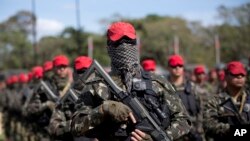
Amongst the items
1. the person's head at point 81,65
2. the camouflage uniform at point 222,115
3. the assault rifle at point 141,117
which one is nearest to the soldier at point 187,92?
the camouflage uniform at point 222,115

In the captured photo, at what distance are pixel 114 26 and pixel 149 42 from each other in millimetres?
59337

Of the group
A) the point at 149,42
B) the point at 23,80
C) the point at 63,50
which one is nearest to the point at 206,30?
the point at 149,42

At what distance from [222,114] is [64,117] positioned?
1761mm

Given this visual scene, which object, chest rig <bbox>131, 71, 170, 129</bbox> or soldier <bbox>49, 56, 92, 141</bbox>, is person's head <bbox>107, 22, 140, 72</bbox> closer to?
chest rig <bbox>131, 71, 170, 129</bbox>

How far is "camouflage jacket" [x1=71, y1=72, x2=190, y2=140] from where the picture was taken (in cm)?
376

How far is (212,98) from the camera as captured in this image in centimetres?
580

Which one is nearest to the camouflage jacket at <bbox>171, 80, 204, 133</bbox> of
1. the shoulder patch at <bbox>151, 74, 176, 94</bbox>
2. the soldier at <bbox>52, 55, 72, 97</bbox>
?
the soldier at <bbox>52, 55, 72, 97</bbox>

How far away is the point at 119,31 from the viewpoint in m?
3.89

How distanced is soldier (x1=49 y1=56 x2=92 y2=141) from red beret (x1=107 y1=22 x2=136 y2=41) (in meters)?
1.91

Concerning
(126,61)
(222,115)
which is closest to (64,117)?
(222,115)

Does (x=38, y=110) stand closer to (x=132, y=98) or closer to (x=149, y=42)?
(x=132, y=98)

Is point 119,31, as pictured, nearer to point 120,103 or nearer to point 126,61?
point 126,61

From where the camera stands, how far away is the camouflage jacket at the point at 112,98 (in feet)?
12.3

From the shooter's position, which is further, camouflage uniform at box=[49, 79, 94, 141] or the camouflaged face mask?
camouflage uniform at box=[49, 79, 94, 141]
